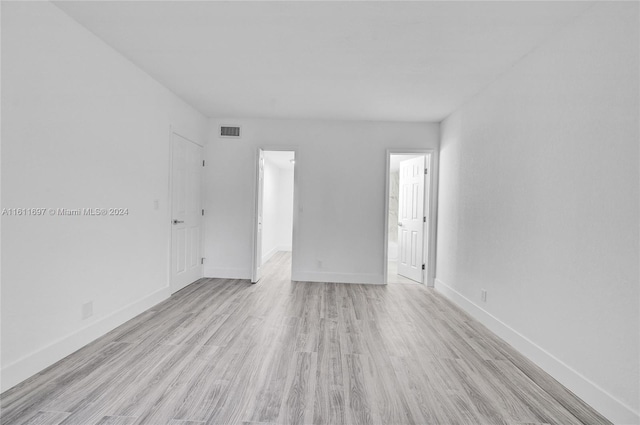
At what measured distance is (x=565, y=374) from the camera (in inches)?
82.8

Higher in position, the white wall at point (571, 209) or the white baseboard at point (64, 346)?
the white wall at point (571, 209)

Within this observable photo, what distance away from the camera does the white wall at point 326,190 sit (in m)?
4.85

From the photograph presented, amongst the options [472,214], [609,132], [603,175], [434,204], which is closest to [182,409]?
[603,175]

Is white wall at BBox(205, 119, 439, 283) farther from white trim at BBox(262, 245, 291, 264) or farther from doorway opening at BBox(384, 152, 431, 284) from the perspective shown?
white trim at BBox(262, 245, 291, 264)

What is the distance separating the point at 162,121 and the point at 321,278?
10.1 feet

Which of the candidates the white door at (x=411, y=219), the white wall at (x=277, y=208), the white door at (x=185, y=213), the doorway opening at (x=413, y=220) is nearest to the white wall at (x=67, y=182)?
the white door at (x=185, y=213)

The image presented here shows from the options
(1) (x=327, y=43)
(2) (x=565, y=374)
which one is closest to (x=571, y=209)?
(2) (x=565, y=374)

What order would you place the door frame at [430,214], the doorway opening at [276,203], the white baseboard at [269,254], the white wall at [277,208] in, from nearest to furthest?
1. the door frame at [430,214]
2. the white baseboard at [269,254]
3. the doorway opening at [276,203]
4. the white wall at [277,208]

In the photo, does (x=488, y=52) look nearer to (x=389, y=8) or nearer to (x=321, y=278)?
(x=389, y=8)

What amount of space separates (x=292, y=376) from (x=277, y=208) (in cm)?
672

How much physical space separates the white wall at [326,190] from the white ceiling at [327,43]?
94cm

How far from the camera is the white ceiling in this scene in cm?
217

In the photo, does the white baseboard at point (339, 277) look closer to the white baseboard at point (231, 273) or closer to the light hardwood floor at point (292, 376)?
Answer: the white baseboard at point (231, 273)

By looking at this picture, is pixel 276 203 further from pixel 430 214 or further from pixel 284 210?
pixel 430 214
